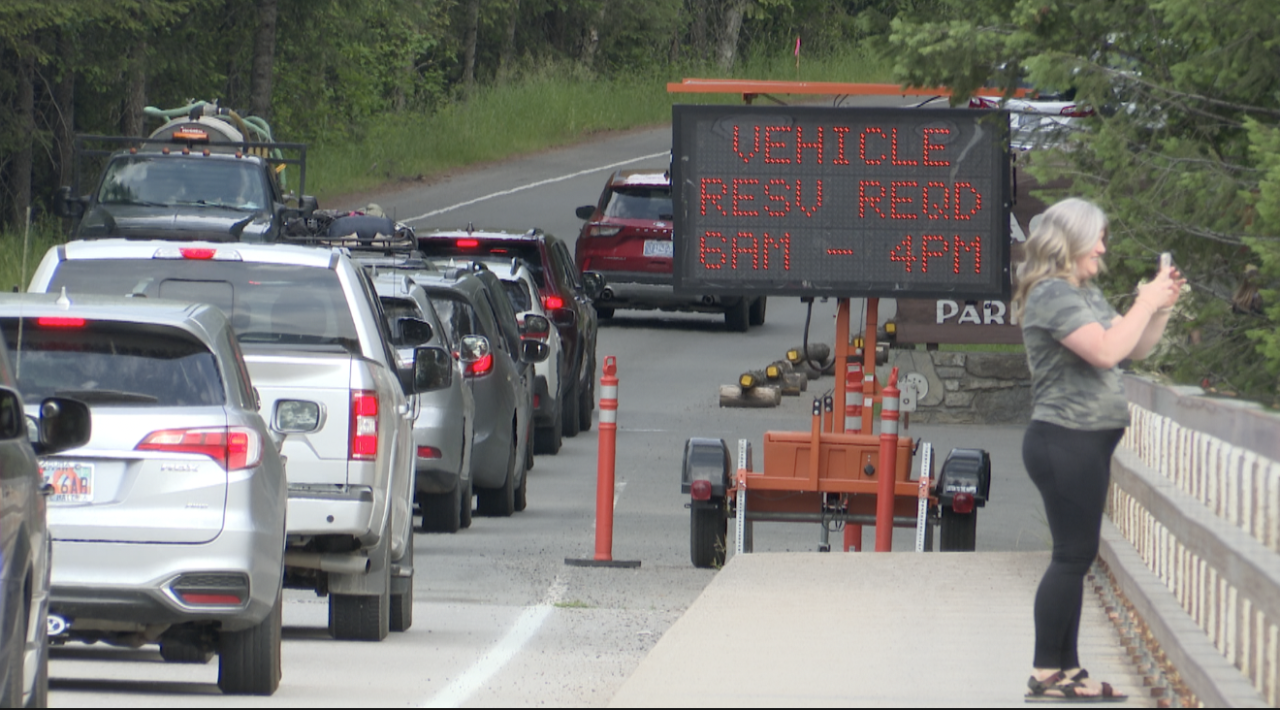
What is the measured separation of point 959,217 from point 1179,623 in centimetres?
581

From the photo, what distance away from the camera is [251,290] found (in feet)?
34.5

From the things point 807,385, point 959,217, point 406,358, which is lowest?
point 807,385

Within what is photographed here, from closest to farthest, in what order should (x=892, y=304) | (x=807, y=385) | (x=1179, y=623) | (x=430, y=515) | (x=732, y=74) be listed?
(x=1179, y=623)
(x=430, y=515)
(x=807, y=385)
(x=892, y=304)
(x=732, y=74)

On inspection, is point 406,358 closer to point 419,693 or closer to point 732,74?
point 419,693

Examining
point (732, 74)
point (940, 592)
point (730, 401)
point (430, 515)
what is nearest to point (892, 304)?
point (730, 401)

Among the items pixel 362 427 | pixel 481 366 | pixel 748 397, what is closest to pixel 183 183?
pixel 748 397

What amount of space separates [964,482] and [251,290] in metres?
4.75

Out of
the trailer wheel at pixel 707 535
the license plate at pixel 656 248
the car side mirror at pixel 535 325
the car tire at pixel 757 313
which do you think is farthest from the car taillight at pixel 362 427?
the car tire at pixel 757 313

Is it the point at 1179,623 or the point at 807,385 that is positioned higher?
the point at 1179,623

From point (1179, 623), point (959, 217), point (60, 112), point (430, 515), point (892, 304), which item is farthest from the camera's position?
point (60, 112)

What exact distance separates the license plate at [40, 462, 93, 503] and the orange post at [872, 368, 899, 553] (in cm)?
604

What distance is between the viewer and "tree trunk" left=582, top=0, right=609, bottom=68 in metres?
60.4

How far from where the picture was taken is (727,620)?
9.90 metres

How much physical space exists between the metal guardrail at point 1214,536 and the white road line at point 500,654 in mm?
2642
